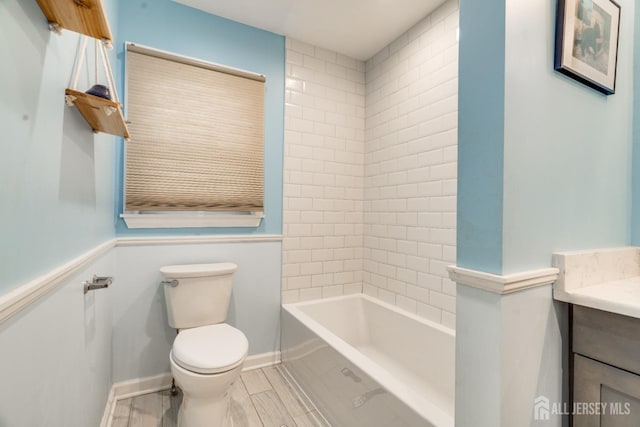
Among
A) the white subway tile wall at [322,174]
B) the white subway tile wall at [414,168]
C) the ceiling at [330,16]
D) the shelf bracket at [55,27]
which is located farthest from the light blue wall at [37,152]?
the white subway tile wall at [414,168]

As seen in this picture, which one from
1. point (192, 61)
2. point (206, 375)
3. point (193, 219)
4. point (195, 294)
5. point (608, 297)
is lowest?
point (206, 375)

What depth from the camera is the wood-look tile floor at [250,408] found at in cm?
163

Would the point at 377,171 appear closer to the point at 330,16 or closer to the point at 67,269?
the point at 330,16

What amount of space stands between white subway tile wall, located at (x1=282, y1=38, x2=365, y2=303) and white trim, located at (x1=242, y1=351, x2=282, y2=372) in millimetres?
445

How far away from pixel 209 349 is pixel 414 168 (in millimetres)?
1733

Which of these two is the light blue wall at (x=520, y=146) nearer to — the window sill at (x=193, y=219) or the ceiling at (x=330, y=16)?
the ceiling at (x=330, y=16)

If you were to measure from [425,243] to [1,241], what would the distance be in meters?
2.00

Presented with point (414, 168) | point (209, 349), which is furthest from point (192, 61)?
point (209, 349)

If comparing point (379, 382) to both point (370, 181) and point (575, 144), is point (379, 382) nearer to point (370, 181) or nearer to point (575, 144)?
point (575, 144)

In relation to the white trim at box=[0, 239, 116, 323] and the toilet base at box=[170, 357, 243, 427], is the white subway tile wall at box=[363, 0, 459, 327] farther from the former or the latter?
the white trim at box=[0, 239, 116, 323]

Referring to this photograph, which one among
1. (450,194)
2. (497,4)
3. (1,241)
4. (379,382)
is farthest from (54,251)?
(450,194)

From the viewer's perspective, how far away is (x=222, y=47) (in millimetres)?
2104

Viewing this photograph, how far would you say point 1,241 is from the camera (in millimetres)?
597

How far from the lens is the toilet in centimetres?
137
